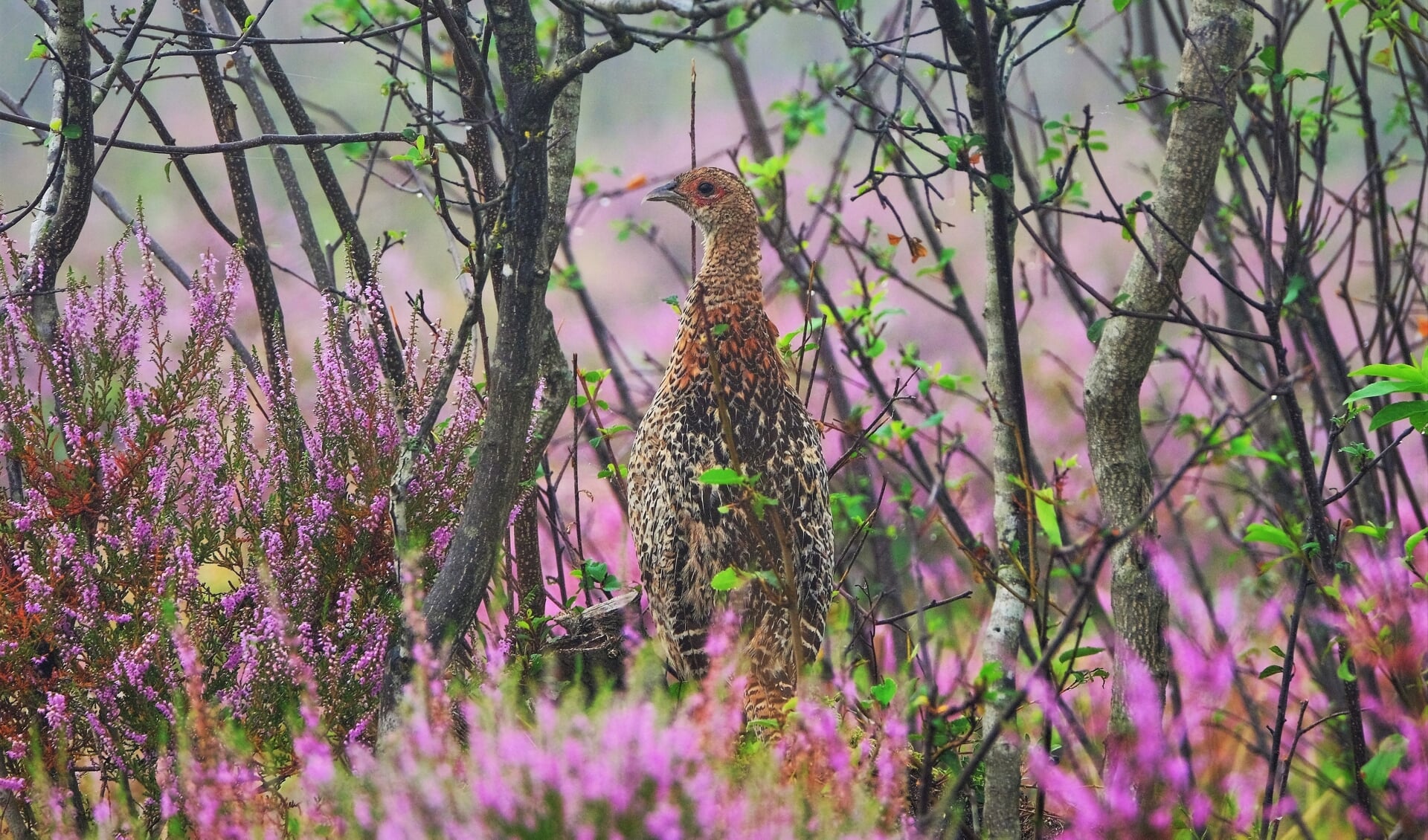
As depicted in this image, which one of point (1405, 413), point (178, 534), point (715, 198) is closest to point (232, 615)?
point (178, 534)

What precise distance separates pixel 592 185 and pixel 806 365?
280 cm

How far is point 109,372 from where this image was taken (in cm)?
253

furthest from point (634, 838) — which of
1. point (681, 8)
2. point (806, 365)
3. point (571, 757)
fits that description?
point (806, 365)

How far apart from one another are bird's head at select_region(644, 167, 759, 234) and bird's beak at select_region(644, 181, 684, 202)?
0.05ft

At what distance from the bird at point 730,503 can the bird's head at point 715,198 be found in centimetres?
31

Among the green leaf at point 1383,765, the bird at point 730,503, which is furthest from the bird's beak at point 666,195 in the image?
the green leaf at point 1383,765

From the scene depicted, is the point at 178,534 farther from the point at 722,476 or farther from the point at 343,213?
the point at 722,476

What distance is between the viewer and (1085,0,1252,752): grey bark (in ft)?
7.74

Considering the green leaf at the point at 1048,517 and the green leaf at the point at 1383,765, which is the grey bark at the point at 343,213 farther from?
the green leaf at the point at 1383,765

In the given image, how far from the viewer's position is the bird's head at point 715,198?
11.7 feet

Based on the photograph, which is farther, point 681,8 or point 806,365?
point 806,365

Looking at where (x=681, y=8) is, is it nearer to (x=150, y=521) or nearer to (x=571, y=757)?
(x=571, y=757)

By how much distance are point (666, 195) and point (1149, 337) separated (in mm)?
1734

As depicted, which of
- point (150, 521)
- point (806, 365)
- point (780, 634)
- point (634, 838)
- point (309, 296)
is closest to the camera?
point (634, 838)
